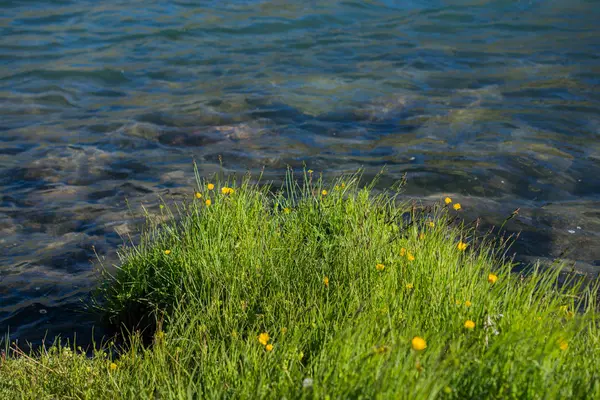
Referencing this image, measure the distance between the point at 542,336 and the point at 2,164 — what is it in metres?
6.96

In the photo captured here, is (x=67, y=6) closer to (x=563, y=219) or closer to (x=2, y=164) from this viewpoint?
(x=2, y=164)

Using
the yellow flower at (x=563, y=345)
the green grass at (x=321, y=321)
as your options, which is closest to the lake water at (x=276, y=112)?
the green grass at (x=321, y=321)

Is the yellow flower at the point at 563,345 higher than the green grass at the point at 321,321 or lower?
higher

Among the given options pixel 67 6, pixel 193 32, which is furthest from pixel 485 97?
pixel 67 6

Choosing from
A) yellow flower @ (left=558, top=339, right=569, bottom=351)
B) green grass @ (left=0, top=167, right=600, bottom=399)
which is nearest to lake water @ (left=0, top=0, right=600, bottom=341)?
green grass @ (left=0, top=167, right=600, bottom=399)

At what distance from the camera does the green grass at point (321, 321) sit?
2.86 metres

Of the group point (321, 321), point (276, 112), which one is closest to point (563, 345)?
point (321, 321)

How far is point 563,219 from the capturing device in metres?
6.97

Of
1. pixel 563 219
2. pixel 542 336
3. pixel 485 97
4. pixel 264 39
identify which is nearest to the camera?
pixel 542 336

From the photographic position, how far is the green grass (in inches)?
113

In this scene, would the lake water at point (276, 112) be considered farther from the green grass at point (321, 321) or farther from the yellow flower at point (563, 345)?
the yellow flower at point (563, 345)

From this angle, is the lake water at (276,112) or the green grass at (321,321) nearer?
the green grass at (321,321)

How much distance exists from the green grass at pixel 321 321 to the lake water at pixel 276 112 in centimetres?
87

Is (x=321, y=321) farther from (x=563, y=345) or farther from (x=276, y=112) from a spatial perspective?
(x=276, y=112)
